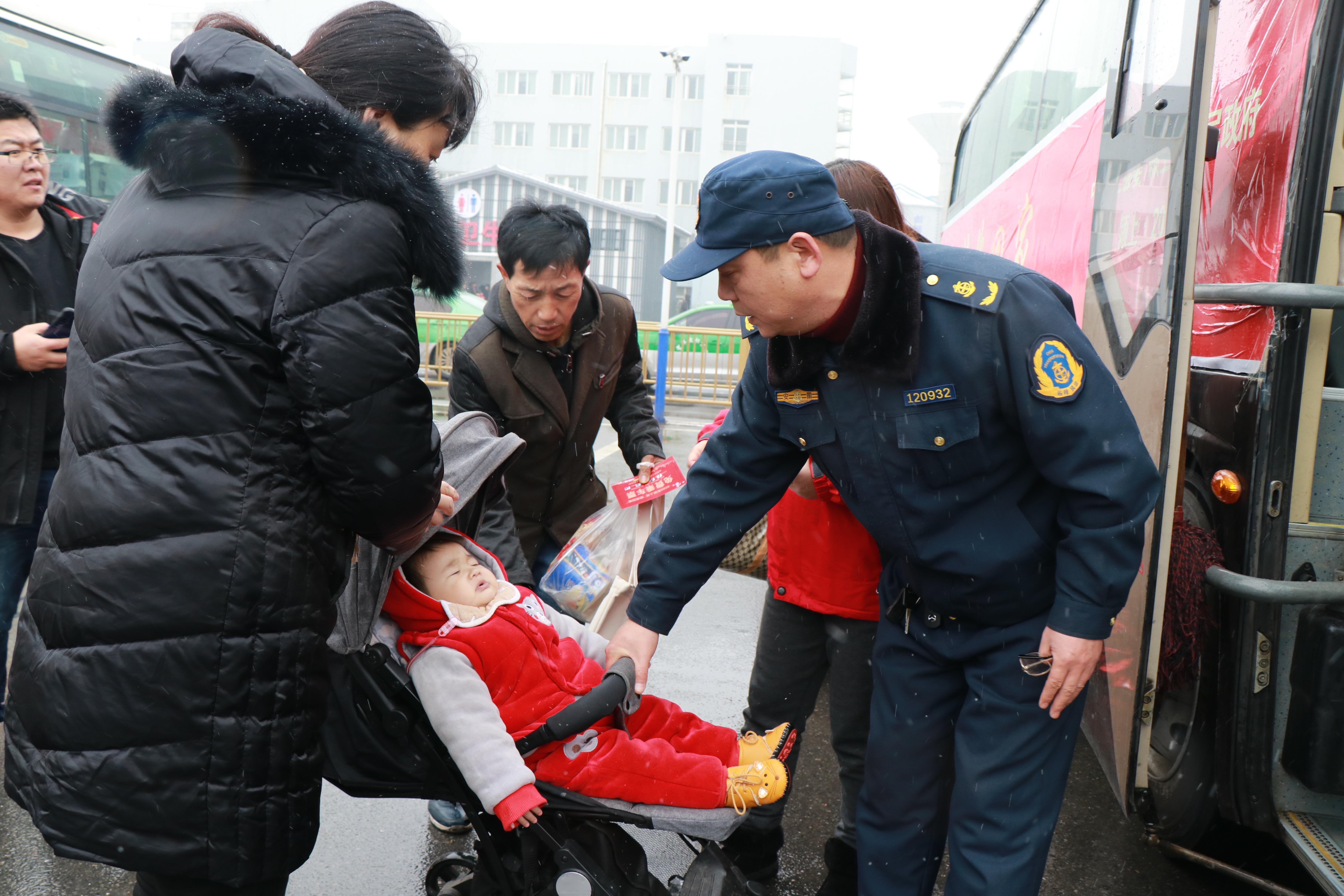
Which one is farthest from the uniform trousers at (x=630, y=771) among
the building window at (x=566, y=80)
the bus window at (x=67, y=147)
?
the building window at (x=566, y=80)

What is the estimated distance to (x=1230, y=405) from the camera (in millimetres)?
2533

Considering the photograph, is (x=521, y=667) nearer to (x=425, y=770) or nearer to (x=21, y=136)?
(x=425, y=770)

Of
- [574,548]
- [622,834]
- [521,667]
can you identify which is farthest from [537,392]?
[622,834]

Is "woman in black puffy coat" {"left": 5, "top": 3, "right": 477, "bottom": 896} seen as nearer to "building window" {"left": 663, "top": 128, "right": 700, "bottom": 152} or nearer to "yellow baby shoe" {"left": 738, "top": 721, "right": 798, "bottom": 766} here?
"yellow baby shoe" {"left": 738, "top": 721, "right": 798, "bottom": 766}

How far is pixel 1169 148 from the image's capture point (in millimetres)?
2232

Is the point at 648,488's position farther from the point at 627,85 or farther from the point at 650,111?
the point at 627,85

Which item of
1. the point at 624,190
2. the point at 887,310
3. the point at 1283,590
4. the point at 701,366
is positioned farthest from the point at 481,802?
the point at 624,190

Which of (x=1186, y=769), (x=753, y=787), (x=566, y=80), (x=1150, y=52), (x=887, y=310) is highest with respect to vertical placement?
(x=566, y=80)

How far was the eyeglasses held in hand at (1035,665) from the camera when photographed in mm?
2078

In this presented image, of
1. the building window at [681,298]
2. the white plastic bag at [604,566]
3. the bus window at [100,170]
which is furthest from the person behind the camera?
the building window at [681,298]

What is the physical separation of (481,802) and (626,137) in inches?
2289

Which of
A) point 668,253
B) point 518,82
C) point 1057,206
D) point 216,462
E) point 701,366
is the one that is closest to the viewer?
point 216,462

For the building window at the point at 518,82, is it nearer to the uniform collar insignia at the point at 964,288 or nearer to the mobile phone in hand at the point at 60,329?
the mobile phone in hand at the point at 60,329

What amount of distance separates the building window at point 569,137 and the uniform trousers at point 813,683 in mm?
57651
